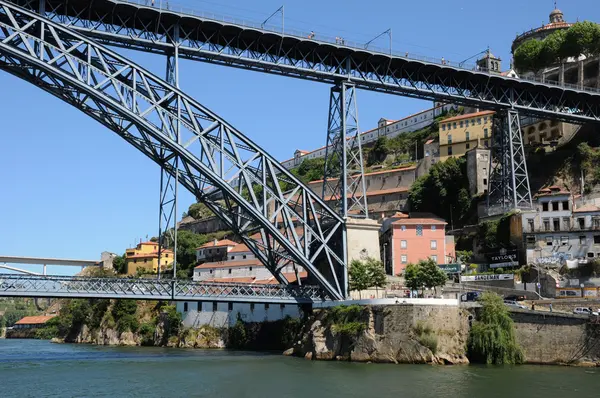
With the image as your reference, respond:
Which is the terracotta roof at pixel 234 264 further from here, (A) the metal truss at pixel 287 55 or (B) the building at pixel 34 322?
(B) the building at pixel 34 322

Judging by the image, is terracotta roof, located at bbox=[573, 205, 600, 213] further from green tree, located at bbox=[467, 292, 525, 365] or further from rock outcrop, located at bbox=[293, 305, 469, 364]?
rock outcrop, located at bbox=[293, 305, 469, 364]

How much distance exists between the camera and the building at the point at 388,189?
80.0 m

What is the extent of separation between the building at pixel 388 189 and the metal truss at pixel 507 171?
17470 mm

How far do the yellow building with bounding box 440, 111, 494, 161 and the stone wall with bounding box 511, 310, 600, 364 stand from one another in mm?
46620

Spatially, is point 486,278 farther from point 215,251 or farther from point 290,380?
point 215,251

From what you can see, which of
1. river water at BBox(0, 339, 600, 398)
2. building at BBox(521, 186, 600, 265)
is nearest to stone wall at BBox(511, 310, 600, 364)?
river water at BBox(0, 339, 600, 398)

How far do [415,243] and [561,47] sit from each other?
32.0m

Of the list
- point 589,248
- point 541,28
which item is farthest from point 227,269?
point 541,28

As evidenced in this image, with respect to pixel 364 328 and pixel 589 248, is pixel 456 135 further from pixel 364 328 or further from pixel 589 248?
pixel 364 328

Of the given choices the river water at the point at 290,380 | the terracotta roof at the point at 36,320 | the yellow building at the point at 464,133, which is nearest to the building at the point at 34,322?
the terracotta roof at the point at 36,320

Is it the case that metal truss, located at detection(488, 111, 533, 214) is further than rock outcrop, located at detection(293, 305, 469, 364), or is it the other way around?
metal truss, located at detection(488, 111, 533, 214)

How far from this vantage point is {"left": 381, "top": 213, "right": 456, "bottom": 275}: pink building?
200 feet

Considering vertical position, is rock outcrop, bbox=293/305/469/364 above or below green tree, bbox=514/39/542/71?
below

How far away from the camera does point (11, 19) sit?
34.7 meters
